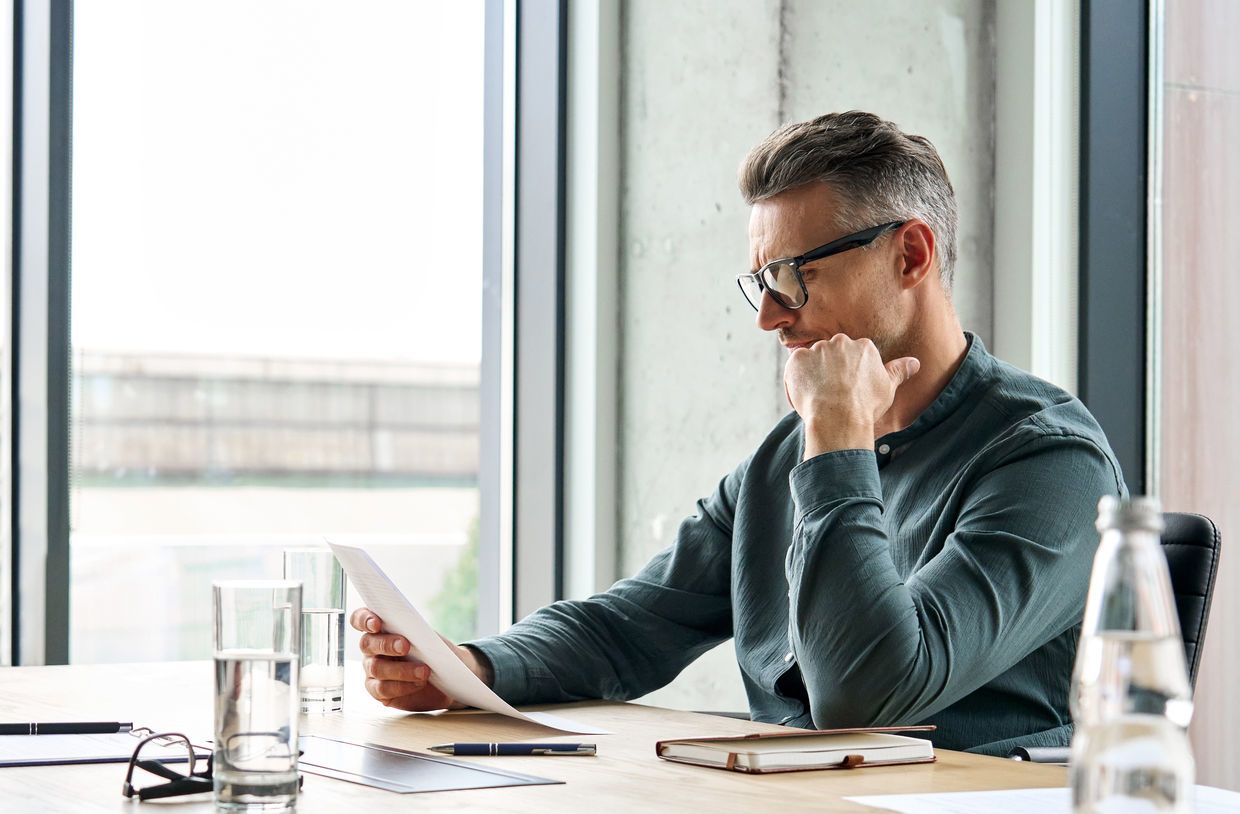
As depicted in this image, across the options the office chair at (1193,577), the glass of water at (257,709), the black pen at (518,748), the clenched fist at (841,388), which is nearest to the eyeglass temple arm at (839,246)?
the clenched fist at (841,388)

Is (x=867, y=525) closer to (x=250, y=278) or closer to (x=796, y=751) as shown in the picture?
(x=796, y=751)

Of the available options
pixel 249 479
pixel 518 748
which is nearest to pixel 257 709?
pixel 518 748

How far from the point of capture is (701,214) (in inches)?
128

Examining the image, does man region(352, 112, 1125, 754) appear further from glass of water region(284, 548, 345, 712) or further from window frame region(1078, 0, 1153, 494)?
window frame region(1078, 0, 1153, 494)

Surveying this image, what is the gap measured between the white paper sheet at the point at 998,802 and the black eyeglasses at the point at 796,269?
89cm

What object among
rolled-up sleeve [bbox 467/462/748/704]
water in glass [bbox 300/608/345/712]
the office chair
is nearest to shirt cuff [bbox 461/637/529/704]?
rolled-up sleeve [bbox 467/462/748/704]

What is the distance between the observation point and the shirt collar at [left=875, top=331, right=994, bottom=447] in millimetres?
1710

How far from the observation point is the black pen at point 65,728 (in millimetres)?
1282

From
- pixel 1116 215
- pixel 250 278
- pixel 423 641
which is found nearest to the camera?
pixel 423 641

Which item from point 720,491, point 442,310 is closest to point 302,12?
point 442,310

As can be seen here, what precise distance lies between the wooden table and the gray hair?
697mm

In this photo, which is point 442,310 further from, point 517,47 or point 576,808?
point 576,808

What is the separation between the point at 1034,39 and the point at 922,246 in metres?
1.68

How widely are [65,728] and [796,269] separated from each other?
1.01 metres
